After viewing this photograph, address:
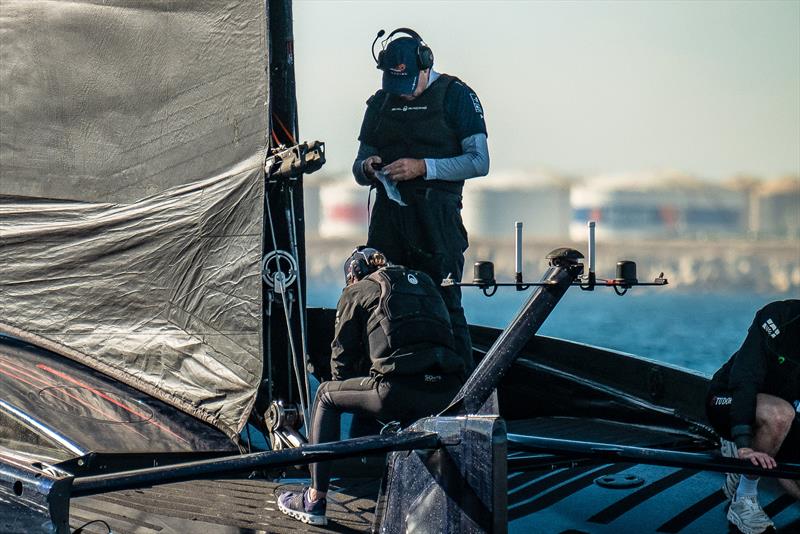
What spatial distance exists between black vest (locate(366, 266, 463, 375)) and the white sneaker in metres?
1.33

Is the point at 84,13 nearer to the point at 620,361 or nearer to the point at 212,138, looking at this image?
the point at 212,138

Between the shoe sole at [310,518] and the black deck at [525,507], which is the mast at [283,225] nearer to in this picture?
the black deck at [525,507]

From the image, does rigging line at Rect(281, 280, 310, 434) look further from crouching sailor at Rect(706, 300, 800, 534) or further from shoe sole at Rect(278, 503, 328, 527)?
crouching sailor at Rect(706, 300, 800, 534)

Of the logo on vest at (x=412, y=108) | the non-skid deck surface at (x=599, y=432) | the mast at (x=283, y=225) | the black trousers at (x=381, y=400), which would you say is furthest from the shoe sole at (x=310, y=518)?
the logo on vest at (x=412, y=108)

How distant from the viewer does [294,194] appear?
6230 millimetres

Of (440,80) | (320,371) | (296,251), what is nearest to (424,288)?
(296,251)

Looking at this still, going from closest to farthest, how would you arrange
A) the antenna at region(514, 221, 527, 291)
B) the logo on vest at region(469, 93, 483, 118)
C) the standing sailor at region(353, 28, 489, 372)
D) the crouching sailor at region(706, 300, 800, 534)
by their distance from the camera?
the antenna at region(514, 221, 527, 291) < the crouching sailor at region(706, 300, 800, 534) < the standing sailor at region(353, 28, 489, 372) < the logo on vest at region(469, 93, 483, 118)

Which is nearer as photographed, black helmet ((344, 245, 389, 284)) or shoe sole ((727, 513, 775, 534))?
shoe sole ((727, 513, 775, 534))

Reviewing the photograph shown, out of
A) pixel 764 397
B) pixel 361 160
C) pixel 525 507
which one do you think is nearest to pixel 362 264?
pixel 361 160

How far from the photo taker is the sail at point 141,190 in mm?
6164

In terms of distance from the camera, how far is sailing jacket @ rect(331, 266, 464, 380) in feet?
17.4

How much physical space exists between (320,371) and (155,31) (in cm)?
216

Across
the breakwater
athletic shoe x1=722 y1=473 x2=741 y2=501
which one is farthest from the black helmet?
the breakwater

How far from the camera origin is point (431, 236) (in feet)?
21.2
